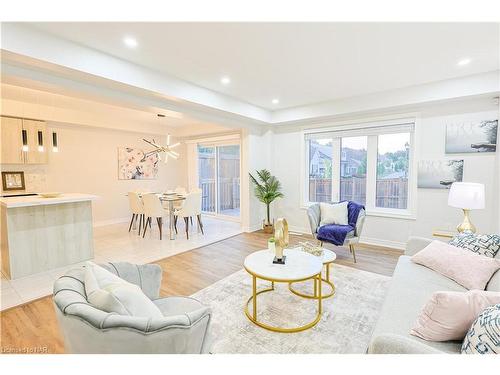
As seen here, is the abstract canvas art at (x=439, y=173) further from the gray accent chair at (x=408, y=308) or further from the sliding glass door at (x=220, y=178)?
the sliding glass door at (x=220, y=178)

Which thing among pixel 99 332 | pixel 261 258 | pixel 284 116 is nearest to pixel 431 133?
pixel 284 116

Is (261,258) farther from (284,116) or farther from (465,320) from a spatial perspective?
(284,116)

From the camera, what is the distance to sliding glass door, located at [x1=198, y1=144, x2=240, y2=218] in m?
6.85

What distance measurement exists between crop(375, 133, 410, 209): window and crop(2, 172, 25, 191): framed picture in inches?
273

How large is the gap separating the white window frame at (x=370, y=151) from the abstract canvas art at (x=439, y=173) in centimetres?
11

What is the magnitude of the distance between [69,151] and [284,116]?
192 inches

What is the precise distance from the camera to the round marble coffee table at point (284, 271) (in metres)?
2.08

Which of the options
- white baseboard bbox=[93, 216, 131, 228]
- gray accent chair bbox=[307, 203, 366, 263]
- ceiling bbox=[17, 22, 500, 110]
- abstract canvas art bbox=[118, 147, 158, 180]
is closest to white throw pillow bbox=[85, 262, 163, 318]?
ceiling bbox=[17, 22, 500, 110]

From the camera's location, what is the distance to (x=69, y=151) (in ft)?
18.4

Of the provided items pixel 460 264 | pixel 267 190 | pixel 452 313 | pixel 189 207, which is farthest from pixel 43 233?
pixel 460 264

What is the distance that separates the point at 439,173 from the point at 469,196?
125 cm

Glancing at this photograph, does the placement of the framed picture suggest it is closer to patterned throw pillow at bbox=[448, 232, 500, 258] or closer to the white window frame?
the white window frame

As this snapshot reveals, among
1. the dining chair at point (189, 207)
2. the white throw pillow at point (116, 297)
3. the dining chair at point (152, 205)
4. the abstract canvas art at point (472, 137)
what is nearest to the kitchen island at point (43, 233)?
the dining chair at point (152, 205)
